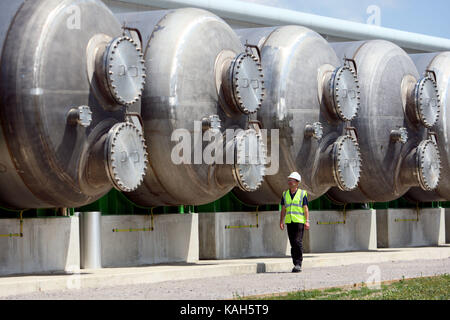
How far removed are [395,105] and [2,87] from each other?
9.13m

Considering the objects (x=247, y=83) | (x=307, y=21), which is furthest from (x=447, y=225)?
(x=247, y=83)

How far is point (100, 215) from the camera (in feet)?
52.5

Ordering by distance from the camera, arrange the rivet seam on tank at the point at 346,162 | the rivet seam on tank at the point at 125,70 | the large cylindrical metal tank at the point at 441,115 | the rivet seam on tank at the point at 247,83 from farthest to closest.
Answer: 1. the large cylindrical metal tank at the point at 441,115
2. the rivet seam on tank at the point at 346,162
3. the rivet seam on tank at the point at 247,83
4. the rivet seam on tank at the point at 125,70

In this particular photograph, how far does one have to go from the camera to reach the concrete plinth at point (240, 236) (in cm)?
1817

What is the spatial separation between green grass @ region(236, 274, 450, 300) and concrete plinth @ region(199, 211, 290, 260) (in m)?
5.38

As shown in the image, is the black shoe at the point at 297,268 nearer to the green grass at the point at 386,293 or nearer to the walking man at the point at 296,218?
the walking man at the point at 296,218

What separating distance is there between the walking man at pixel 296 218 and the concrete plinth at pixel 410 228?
23.1 feet

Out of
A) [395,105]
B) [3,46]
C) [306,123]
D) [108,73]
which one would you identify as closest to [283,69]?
[306,123]

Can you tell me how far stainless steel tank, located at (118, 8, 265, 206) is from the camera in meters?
15.9

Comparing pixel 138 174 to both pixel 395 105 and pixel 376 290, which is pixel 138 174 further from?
pixel 395 105


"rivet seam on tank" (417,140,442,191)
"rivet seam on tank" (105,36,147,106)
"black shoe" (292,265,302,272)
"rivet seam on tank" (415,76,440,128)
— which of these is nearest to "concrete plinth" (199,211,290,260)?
"black shoe" (292,265,302,272)

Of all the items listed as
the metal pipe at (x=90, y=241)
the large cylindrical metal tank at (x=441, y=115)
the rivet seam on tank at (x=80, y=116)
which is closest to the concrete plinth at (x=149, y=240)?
the metal pipe at (x=90, y=241)

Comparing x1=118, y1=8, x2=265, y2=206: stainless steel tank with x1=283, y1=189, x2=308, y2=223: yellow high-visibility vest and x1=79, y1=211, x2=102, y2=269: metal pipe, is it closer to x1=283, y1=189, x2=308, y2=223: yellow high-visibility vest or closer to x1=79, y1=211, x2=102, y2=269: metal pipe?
x1=283, y1=189, x2=308, y2=223: yellow high-visibility vest
